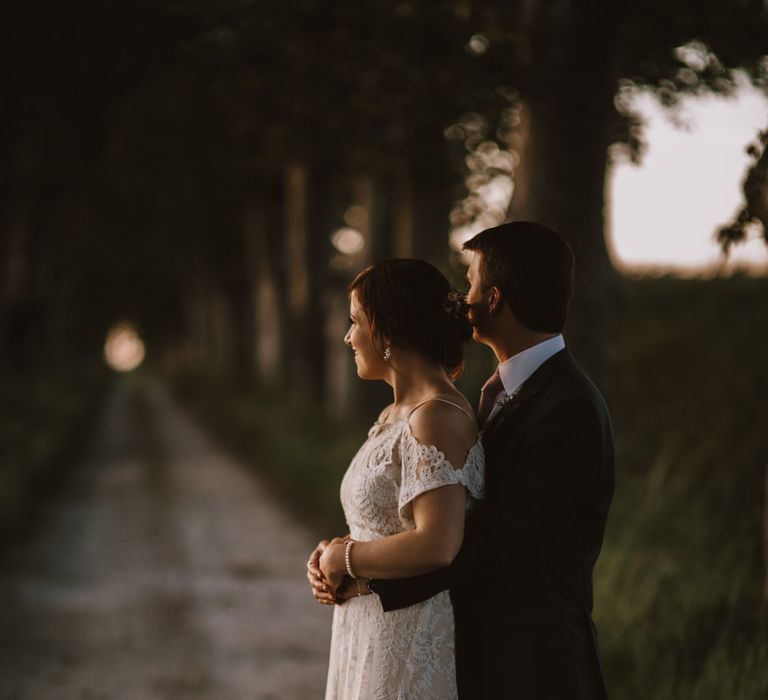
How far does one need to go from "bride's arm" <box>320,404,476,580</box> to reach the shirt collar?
6.7 inches

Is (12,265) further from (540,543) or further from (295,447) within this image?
(540,543)

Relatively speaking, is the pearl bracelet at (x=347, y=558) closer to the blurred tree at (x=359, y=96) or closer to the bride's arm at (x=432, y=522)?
the bride's arm at (x=432, y=522)

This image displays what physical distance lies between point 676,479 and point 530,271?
5.76m

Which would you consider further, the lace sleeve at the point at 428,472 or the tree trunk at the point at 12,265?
the tree trunk at the point at 12,265

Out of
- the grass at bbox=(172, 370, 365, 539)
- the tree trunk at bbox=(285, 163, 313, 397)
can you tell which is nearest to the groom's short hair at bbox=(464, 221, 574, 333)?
the grass at bbox=(172, 370, 365, 539)

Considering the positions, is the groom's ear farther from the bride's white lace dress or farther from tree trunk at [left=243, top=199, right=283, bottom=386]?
tree trunk at [left=243, top=199, right=283, bottom=386]

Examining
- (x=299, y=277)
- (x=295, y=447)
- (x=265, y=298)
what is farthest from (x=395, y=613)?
(x=265, y=298)

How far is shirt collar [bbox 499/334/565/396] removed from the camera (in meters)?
2.41

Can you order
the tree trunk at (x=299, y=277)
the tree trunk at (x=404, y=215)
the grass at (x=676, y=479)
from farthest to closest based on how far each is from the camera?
the tree trunk at (x=299, y=277) → the tree trunk at (x=404, y=215) → the grass at (x=676, y=479)

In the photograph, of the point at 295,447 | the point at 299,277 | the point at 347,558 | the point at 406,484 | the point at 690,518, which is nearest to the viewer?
the point at 406,484

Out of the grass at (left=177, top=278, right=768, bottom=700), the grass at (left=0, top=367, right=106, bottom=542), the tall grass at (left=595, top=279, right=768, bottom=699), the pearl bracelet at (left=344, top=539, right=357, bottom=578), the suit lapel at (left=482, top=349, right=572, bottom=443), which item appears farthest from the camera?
the grass at (left=0, top=367, right=106, bottom=542)

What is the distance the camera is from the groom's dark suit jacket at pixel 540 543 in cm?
225

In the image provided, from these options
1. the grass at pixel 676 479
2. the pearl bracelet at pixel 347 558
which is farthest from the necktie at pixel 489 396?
the grass at pixel 676 479

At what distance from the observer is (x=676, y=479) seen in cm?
757
